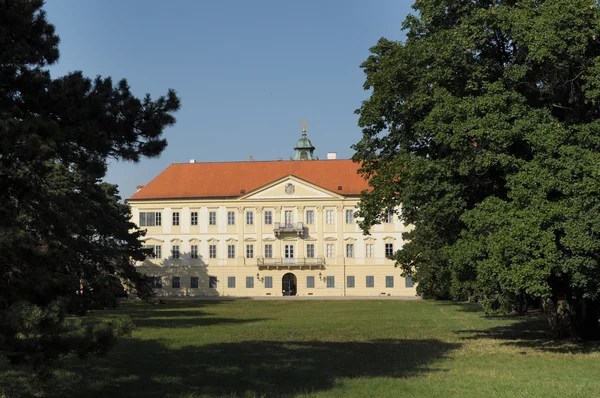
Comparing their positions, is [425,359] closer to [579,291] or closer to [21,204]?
[579,291]

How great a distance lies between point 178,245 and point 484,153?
55233 millimetres

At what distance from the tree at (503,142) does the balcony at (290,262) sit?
4699 centimetres

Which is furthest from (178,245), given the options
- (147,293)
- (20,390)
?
(20,390)

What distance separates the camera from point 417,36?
21359 mm

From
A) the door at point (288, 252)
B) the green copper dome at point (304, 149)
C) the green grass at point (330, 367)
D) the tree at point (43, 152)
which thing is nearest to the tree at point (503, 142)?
the green grass at point (330, 367)

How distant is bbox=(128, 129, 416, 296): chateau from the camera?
2672 inches

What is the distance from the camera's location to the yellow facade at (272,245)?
222 feet

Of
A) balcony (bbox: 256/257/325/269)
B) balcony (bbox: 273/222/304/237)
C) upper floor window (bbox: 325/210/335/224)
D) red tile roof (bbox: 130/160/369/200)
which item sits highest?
red tile roof (bbox: 130/160/369/200)

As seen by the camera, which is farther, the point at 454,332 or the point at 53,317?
the point at 454,332

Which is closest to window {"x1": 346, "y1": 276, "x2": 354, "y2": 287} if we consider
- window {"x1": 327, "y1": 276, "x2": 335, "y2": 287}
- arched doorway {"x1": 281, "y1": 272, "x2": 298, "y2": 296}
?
window {"x1": 327, "y1": 276, "x2": 335, "y2": 287}

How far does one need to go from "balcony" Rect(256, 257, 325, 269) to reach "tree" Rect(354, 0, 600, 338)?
46994mm

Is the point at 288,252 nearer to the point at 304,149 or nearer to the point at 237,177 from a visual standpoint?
A: the point at 237,177

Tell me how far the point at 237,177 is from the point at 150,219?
30.5 feet

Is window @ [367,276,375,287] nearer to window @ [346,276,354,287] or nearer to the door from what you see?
window @ [346,276,354,287]
